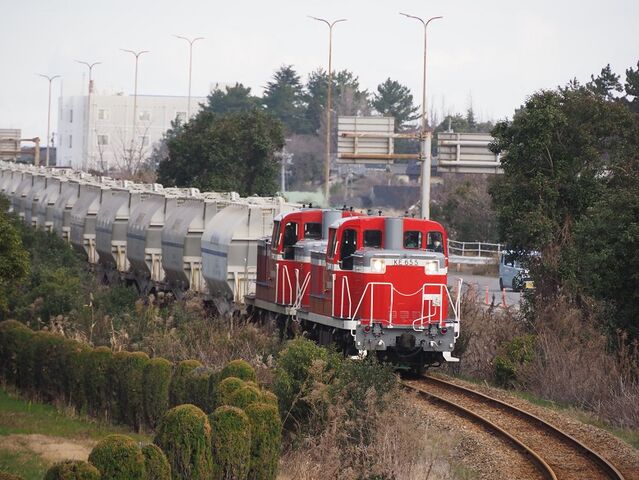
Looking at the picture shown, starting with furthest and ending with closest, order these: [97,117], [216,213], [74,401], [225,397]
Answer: [97,117] → [216,213] → [74,401] → [225,397]

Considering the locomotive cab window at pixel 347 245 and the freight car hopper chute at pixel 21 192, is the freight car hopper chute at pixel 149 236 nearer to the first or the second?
the locomotive cab window at pixel 347 245

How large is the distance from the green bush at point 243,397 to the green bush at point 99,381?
5.32 meters

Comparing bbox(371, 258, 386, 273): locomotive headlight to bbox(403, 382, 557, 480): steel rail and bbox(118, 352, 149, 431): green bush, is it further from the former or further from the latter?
bbox(118, 352, 149, 431): green bush

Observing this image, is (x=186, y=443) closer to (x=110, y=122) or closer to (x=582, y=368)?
(x=582, y=368)

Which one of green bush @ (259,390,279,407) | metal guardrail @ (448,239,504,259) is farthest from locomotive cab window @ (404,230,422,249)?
metal guardrail @ (448,239,504,259)

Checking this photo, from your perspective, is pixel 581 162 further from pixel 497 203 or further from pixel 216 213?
pixel 216 213

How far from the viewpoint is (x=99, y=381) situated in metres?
20.0

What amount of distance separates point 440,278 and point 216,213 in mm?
10703

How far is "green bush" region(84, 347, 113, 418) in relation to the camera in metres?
19.9

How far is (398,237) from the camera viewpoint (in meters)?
22.9

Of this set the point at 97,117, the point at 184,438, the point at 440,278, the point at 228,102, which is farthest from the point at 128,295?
the point at 97,117

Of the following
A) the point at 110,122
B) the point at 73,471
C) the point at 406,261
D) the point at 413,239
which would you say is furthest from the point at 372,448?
the point at 110,122

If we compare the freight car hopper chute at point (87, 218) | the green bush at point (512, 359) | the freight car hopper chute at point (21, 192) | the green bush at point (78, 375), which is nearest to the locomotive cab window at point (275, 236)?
the green bush at point (512, 359)

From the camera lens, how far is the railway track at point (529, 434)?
15.8 meters
